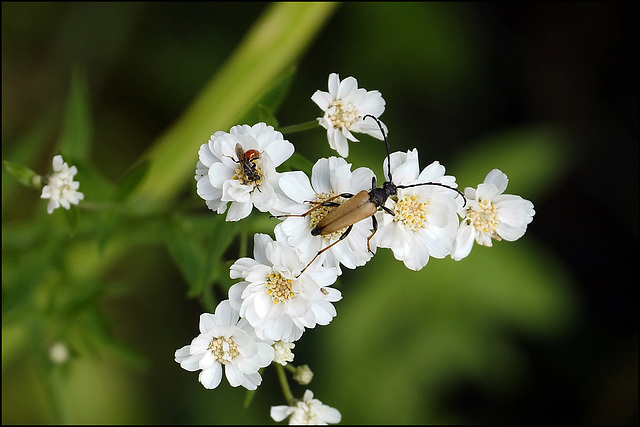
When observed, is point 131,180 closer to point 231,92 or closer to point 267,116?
point 267,116

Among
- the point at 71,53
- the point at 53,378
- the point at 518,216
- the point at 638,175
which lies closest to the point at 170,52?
the point at 71,53

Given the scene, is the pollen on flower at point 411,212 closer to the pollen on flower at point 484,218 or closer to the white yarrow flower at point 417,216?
the white yarrow flower at point 417,216

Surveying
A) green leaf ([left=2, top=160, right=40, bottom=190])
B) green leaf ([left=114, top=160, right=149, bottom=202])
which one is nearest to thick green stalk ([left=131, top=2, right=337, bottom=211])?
green leaf ([left=114, top=160, right=149, bottom=202])

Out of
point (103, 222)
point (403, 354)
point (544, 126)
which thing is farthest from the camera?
point (544, 126)

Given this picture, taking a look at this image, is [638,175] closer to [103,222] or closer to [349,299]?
[349,299]

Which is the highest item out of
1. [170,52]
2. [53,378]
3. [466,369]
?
[170,52]

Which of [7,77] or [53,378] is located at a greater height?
[7,77]

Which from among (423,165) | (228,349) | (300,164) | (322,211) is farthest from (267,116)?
(423,165)
